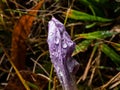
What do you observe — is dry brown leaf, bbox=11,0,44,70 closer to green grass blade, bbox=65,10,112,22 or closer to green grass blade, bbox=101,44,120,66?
green grass blade, bbox=65,10,112,22

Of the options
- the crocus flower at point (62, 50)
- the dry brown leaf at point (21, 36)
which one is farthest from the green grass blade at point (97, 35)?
the crocus flower at point (62, 50)

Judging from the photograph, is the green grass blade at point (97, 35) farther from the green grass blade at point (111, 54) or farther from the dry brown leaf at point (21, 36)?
the dry brown leaf at point (21, 36)

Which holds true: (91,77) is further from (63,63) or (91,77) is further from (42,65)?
(63,63)

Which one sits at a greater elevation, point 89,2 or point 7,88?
point 89,2

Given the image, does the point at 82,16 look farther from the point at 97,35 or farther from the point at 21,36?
A: the point at 21,36

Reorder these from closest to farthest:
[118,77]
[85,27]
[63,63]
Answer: [63,63], [118,77], [85,27]

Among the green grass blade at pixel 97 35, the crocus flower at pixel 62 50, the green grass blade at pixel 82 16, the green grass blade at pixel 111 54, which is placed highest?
the crocus flower at pixel 62 50

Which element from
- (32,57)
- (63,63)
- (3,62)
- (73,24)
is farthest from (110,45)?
(63,63)

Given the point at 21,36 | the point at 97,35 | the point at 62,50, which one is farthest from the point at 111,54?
the point at 62,50
